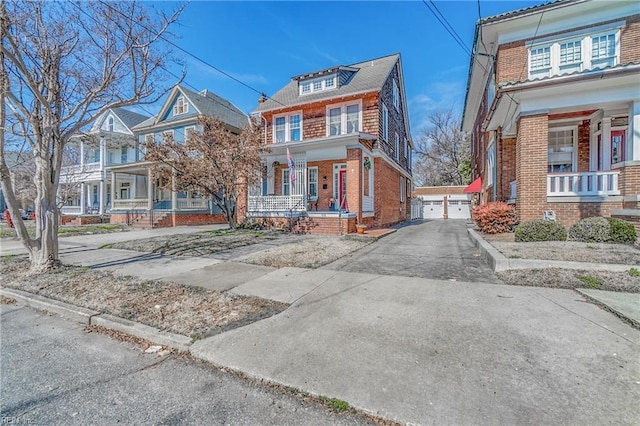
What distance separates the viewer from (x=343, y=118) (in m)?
15.1

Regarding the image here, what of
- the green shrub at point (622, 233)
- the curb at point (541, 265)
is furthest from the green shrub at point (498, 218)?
the curb at point (541, 265)

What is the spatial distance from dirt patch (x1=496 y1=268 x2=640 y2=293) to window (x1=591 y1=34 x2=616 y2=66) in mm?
9490

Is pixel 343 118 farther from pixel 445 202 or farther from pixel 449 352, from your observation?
pixel 445 202

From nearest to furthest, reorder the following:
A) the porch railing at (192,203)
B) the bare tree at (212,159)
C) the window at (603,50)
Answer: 1. the window at (603,50)
2. the bare tree at (212,159)
3. the porch railing at (192,203)

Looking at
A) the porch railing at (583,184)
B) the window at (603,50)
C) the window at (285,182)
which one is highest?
the window at (603,50)

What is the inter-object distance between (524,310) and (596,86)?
8.38 meters

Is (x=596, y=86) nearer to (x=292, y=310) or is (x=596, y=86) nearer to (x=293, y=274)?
(x=293, y=274)

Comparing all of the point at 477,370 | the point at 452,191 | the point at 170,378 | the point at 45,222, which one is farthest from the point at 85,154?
the point at 452,191

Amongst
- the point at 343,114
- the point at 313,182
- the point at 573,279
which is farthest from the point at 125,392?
the point at 343,114

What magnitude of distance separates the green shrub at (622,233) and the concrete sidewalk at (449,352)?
3972 mm

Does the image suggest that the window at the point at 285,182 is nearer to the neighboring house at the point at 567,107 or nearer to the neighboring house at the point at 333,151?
the neighboring house at the point at 333,151

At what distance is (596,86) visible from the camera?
320 inches

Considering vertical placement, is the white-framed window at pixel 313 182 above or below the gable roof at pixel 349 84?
below

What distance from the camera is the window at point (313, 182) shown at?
15320 mm
